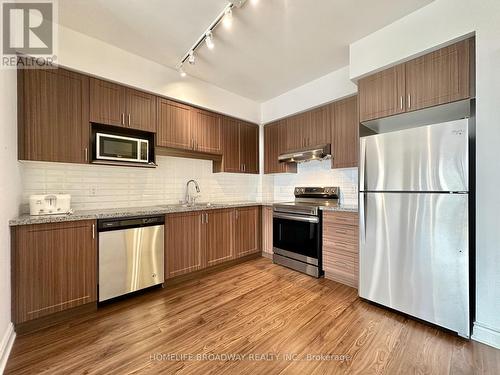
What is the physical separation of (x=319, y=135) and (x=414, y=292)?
7.42ft

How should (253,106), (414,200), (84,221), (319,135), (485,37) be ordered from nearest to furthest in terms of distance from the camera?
1. (485,37)
2. (414,200)
3. (84,221)
4. (319,135)
5. (253,106)

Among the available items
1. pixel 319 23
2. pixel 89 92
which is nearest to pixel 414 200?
pixel 319 23

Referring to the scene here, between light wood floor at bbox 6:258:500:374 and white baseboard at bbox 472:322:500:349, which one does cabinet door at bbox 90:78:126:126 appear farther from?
white baseboard at bbox 472:322:500:349

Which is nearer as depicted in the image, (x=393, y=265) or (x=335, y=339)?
(x=335, y=339)

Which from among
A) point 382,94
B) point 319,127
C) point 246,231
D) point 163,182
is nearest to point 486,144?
point 382,94

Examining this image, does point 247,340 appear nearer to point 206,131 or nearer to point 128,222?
point 128,222

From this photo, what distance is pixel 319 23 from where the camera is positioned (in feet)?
7.13

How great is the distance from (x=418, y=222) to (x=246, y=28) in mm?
2492

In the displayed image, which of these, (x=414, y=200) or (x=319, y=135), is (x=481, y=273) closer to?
(x=414, y=200)

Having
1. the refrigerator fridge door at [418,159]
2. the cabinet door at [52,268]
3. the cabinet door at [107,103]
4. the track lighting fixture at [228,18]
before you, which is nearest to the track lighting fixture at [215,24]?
the track lighting fixture at [228,18]

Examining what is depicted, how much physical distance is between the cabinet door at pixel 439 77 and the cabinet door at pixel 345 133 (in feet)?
2.74

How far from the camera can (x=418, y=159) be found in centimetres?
195

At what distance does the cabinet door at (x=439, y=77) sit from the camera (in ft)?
5.99

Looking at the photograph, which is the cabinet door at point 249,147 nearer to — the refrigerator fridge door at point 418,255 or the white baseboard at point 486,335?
the refrigerator fridge door at point 418,255
